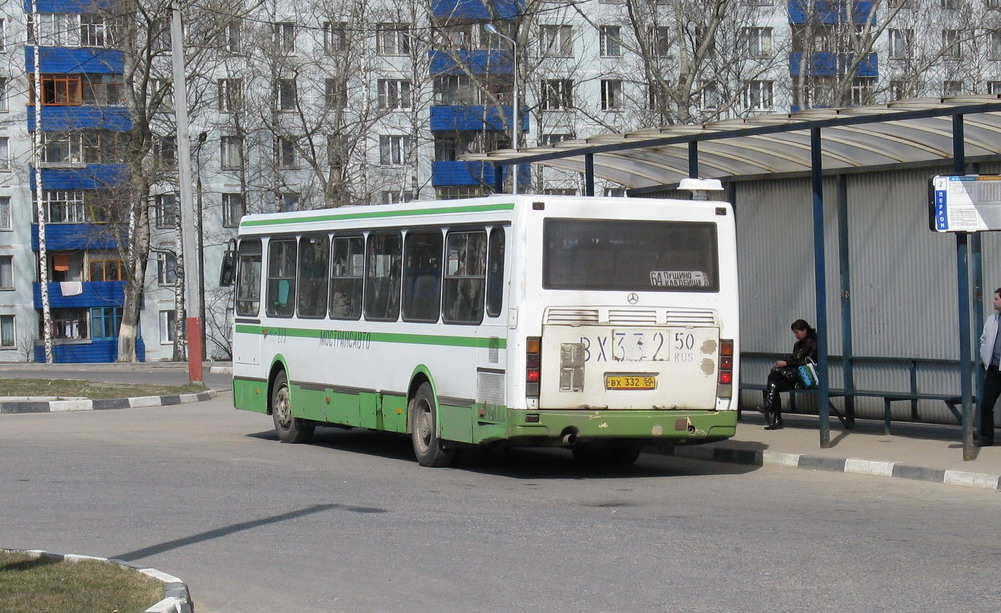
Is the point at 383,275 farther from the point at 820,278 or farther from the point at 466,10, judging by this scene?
the point at 466,10

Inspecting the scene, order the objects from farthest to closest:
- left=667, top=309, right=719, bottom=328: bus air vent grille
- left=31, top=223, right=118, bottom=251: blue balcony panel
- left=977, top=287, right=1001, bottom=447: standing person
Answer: left=31, top=223, right=118, bottom=251: blue balcony panel < left=977, top=287, right=1001, bottom=447: standing person < left=667, top=309, right=719, bottom=328: bus air vent grille

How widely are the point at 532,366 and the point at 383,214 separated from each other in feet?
11.8

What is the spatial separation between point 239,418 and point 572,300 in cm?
1038

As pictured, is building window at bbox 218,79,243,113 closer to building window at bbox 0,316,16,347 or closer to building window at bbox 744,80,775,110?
building window at bbox 0,316,16,347

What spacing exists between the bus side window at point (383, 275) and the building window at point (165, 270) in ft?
189

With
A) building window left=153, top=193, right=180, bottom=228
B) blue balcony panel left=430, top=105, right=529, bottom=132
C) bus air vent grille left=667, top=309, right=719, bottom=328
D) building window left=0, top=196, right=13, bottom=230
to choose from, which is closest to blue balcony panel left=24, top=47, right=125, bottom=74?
building window left=153, top=193, right=180, bottom=228

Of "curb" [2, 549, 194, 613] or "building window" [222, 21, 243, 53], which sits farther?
"building window" [222, 21, 243, 53]

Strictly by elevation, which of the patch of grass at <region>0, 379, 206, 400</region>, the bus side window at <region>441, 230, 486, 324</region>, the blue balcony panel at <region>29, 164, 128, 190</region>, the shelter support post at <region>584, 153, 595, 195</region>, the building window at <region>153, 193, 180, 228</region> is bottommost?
the patch of grass at <region>0, 379, 206, 400</region>

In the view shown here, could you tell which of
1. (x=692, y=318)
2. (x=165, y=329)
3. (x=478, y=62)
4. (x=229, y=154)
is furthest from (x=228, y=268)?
(x=165, y=329)

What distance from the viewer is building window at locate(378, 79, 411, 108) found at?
68.6 m

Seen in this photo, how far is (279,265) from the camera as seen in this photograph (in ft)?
64.1

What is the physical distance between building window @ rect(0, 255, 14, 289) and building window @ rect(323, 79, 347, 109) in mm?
17795

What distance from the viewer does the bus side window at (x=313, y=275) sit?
18.4m

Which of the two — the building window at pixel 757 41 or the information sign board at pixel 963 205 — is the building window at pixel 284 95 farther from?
the information sign board at pixel 963 205
